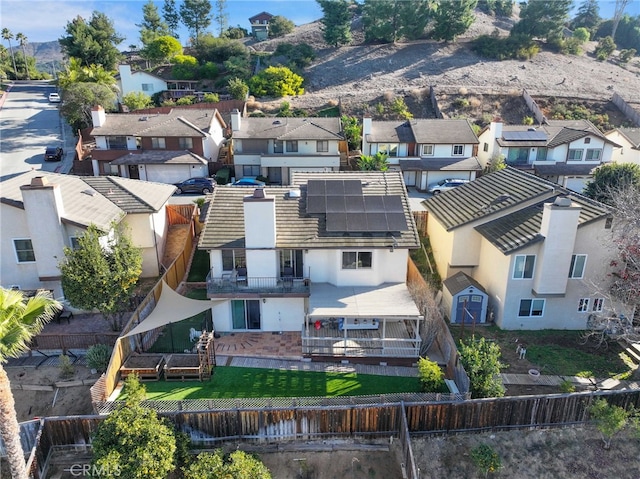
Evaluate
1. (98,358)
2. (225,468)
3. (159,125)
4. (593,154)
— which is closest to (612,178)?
(593,154)

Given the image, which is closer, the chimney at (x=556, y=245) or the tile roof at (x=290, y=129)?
the chimney at (x=556, y=245)

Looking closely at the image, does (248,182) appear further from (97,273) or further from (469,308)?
(469,308)

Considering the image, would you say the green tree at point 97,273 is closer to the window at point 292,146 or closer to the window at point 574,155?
the window at point 292,146

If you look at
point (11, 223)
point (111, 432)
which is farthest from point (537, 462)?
point (11, 223)

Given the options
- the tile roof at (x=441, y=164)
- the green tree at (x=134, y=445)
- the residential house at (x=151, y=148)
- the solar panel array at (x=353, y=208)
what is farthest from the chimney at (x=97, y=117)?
the green tree at (x=134, y=445)

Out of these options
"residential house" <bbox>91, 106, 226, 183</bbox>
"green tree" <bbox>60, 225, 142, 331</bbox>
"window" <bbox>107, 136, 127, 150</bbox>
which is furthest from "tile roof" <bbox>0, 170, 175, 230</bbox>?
"window" <bbox>107, 136, 127, 150</bbox>

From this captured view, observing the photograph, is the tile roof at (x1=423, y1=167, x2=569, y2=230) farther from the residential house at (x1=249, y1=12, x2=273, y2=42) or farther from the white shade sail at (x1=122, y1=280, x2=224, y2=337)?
the residential house at (x1=249, y1=12, x2=273, y2=42)
